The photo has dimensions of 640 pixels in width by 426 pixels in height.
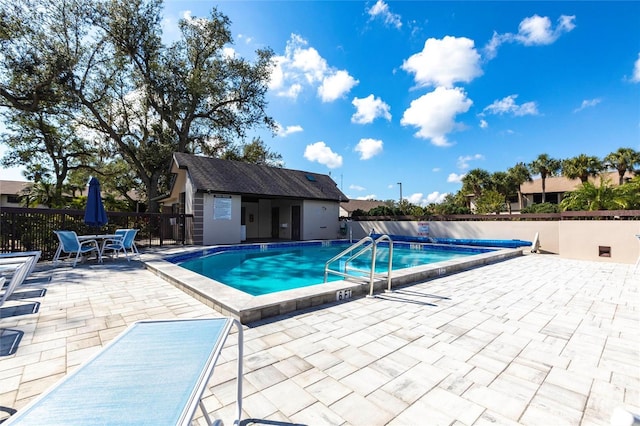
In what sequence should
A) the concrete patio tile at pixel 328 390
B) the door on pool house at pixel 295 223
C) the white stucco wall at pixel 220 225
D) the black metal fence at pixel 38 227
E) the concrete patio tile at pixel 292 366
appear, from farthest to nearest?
the door on pool house at pixel 295 223 → the white stucco wall at pixel 220 225 → the black metal fence at pixel 38 227 → the concrete patio tile at pixel 292 366 → the concrete patio tile at pixel 328 390

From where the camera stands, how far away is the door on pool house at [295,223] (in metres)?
17.4

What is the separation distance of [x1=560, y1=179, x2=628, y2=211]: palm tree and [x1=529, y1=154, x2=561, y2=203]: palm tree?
2380 cm

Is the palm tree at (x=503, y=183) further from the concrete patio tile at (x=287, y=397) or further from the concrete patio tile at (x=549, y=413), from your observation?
the concrete patio tile at (x=287, y=397)

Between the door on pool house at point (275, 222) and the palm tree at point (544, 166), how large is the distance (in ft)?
97.0

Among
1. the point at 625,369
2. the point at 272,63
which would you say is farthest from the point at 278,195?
the point at 625,369

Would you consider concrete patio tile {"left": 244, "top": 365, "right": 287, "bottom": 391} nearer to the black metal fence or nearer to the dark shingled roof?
the black metal fence

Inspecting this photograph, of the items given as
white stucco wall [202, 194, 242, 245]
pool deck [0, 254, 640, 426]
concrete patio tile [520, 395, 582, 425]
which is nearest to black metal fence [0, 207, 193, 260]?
white stucco wall [202, 194, 242, 245]

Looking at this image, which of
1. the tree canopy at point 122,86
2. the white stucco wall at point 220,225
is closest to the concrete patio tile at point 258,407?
the white stucco wall at point 220,225

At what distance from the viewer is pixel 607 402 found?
2018 millimetres

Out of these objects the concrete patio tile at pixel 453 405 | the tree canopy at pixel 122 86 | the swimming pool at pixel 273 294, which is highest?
the tree canopy at pixel 122 86

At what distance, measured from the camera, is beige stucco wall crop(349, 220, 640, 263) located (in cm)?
903

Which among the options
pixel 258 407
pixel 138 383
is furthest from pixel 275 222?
pixel 138 383

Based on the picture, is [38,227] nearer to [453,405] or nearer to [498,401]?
[453,405]

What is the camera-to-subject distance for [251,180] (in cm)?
1587
